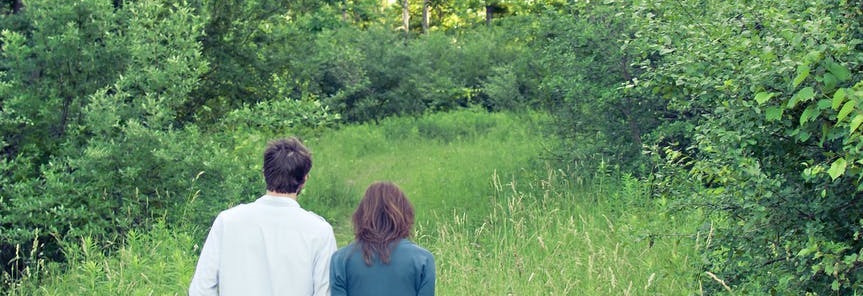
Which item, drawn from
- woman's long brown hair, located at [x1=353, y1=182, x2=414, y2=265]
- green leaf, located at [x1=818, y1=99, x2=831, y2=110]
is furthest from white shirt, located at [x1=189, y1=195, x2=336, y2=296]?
green leaf, located at [x1=818, y1=99, x2=831, y2=110]

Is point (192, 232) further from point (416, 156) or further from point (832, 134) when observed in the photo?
point (416, 156)

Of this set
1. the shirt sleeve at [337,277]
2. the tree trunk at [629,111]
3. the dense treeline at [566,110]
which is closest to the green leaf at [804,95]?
the dense treeline at [566,110]

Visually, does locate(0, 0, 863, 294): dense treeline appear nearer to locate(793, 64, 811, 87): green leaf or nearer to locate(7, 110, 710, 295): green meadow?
locate(793, 64, 811, 87): green leaf

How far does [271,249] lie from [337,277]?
0.99 feet

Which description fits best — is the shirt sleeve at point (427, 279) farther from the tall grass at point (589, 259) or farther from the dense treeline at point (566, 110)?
the tall grass at point (589, 259)

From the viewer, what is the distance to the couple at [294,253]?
4.18 meters

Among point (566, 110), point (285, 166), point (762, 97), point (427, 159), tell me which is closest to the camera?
point (285, 166)

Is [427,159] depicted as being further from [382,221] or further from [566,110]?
[382,221]

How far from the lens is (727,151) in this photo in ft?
18.1

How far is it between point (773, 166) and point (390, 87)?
2039 cm

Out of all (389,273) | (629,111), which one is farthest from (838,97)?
(629,111)

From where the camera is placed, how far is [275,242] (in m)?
4.18

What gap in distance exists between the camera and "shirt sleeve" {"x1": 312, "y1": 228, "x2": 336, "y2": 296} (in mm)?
4211

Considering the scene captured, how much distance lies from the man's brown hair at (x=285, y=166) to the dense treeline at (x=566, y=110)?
2.24 meters
